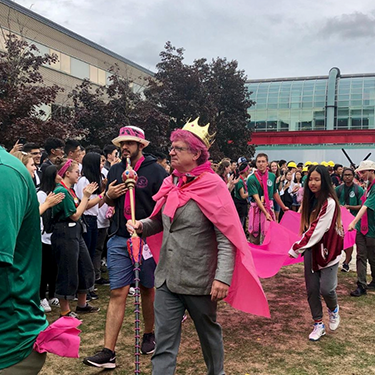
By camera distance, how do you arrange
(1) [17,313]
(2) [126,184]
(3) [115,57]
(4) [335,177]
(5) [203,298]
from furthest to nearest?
(3) [115,57]
(4) [335,177]
(2) [126,184]
(5) [203,298]
(1) [17,313]

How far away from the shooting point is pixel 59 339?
182 cm

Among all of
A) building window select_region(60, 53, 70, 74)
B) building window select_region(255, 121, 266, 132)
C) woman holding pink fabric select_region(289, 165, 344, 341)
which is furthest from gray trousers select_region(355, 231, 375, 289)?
building window select_region(255, 121, 266, 132)

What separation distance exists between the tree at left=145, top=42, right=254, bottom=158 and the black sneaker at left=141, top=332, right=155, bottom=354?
14178mm

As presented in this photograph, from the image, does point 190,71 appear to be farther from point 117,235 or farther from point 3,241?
point 3,241

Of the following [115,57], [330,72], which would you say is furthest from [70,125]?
[330,72]

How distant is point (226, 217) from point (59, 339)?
1610 mm

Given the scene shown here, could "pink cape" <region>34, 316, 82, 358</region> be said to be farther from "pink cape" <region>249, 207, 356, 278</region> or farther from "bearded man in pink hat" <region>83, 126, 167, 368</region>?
"pink cape" <region>249, 207, 356, 278</region>

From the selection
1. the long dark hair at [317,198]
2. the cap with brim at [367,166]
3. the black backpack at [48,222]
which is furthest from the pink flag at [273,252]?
the black backpack at [48,222]

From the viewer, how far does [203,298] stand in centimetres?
317

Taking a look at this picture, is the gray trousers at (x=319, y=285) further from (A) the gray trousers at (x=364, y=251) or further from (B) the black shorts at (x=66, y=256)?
(B) the black shorts at (x=66, y=256)

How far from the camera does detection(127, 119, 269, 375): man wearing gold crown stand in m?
3.13

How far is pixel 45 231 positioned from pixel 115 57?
30.8m

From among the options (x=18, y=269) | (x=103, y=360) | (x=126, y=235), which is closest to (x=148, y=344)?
(x=103, y=360)

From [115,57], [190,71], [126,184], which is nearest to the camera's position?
[126,184]
